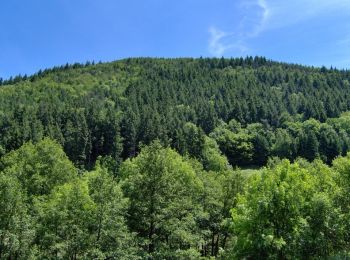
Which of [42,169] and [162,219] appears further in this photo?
[42,169]

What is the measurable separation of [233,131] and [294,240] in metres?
135

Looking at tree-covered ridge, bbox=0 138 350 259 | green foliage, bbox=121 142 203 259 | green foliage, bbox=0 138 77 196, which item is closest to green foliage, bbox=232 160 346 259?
tree-covered ridge, bbox=0 138 350 259

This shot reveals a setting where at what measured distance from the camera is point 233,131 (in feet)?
540

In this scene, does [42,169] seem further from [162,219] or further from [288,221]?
[288,221]

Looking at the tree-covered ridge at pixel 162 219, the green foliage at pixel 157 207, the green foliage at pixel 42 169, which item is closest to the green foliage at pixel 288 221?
the tree-covered ridge at pixel 162 219

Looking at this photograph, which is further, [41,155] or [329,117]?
[329,117]

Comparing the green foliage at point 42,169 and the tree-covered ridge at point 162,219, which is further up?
the green foliage at point 42,169

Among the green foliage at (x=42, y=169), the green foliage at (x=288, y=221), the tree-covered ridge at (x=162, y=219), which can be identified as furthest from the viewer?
the green foliage at (x=42, y=169)

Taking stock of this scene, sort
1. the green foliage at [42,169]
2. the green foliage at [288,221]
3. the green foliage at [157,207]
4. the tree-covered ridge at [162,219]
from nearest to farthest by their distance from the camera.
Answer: the green foliage at [288,221]
the tree-covered ridge at [162,219]
the green foliage at [157,207]
the green foliage at [42,169]

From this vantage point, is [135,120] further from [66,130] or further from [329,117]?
[329,117]

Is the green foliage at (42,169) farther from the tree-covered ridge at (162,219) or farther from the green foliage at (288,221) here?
the green foliage at (288,221)

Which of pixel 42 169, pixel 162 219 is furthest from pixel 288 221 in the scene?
pixel 42 169

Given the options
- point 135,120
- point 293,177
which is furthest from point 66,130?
point 293,177

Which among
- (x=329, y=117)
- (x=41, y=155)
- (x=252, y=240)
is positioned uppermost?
(x=329, y=117)
